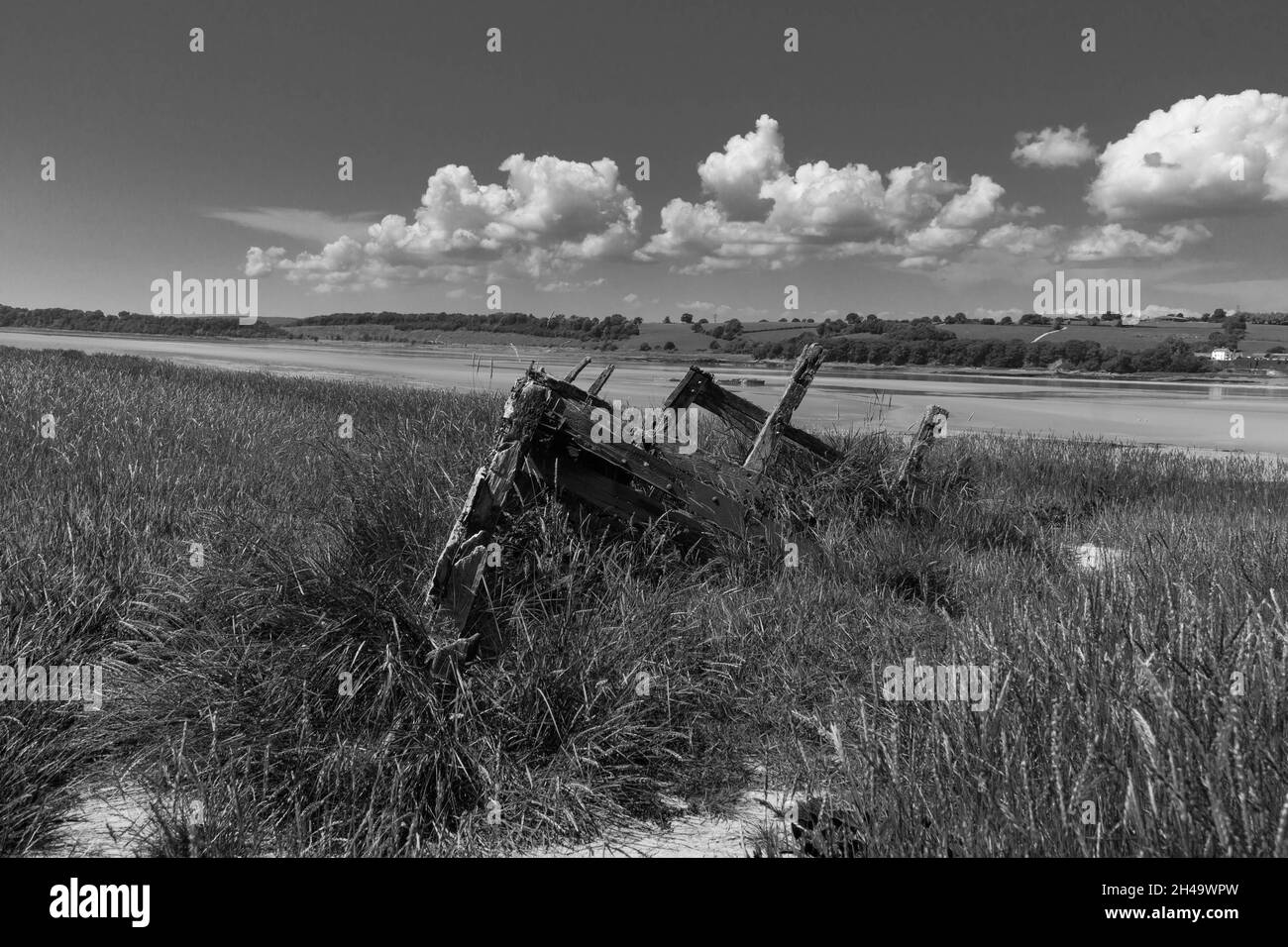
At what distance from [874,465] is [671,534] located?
10.8ft

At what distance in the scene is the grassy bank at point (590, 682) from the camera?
102 inches

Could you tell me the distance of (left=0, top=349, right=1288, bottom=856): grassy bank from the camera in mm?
2594

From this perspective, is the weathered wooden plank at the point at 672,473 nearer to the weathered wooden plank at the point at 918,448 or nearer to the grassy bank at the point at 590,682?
the grassy bank at the point at 590,682

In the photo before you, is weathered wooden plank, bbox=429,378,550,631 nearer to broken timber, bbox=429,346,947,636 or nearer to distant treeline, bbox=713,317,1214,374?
broken timber, bbox=429,346,947,636

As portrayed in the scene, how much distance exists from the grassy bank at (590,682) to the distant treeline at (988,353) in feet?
174

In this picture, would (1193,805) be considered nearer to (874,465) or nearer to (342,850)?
(342,850)

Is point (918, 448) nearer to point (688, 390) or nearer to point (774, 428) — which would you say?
point (774, 428)

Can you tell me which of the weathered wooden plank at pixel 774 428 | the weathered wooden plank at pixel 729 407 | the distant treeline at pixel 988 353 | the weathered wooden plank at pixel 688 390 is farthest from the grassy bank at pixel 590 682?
the distant treeline at pixel 988 353

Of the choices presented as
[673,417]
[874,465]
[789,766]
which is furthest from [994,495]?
[789,766]

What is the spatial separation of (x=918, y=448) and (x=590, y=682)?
5271 millimetres

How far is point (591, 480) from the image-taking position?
536 cm

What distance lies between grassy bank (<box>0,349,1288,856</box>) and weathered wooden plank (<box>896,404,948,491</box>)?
1215 millimetres

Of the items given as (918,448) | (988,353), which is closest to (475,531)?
(918,448)
